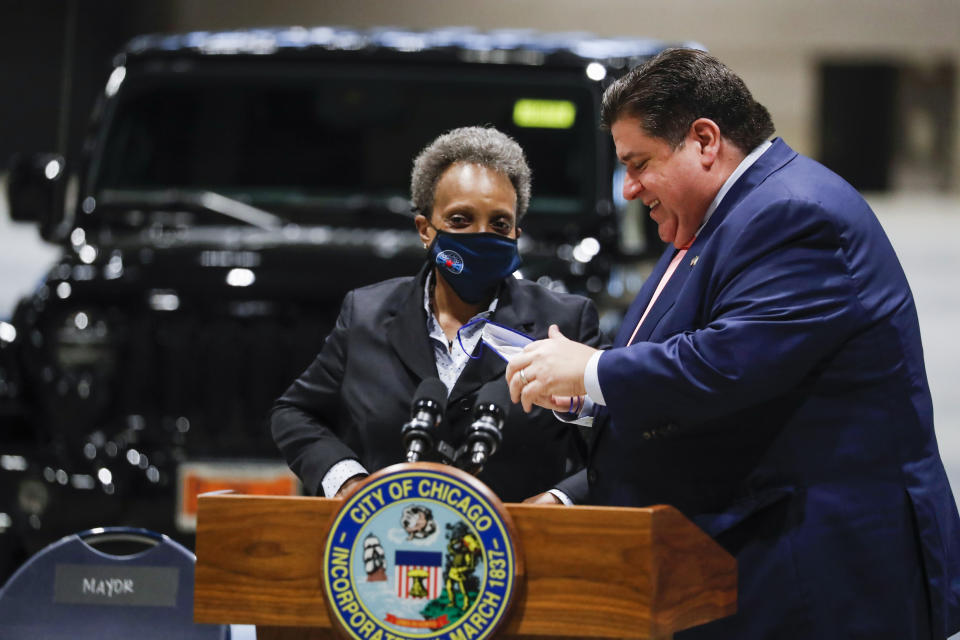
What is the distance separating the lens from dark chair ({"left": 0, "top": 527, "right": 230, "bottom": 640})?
9.27 ft

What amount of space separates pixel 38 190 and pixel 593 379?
133 inches

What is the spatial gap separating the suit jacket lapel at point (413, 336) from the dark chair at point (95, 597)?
2.22ft

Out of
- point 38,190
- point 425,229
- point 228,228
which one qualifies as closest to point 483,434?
point 425,229

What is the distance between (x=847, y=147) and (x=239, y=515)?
16.1 m

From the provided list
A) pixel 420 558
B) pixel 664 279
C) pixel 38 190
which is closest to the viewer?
pixel 420 558

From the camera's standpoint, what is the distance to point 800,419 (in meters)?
2.07

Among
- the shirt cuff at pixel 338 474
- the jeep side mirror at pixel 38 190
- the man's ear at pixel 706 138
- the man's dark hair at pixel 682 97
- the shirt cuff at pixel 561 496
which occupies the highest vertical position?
the man's dark hair at pixel 682 97

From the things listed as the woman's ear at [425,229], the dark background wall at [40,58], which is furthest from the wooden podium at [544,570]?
the dark background wall at [40,58]

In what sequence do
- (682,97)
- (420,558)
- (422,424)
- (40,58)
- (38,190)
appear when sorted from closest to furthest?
(420,558), (422,424), (682,97), (38,190), (40,58)

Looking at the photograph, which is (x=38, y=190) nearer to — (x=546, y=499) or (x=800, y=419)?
(x=546, y=499)

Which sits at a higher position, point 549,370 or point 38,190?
point 549,370

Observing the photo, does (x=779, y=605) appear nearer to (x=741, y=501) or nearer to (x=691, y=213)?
(x=741, y=501)

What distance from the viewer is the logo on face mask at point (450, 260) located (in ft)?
8.46

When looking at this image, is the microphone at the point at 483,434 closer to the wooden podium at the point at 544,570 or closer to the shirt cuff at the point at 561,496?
the wooden podium at the point at 544,570
